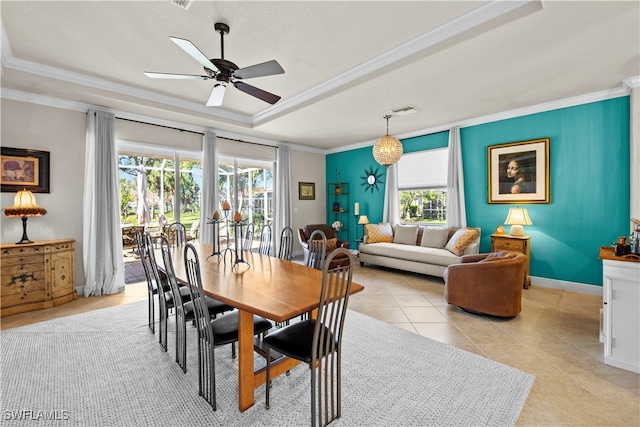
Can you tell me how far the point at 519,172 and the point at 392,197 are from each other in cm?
237

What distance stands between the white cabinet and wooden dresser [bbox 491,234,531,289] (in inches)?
79.7

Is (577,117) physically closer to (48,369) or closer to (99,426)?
(99,426)

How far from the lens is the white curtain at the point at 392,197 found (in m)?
6.26

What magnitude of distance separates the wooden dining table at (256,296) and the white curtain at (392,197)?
13.7 feet

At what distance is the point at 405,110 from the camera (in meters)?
4.46

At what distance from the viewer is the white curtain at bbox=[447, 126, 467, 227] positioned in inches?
203

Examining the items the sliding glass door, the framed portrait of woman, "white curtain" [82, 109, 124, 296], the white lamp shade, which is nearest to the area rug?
"white curtain" [82, 109, 124, 296]

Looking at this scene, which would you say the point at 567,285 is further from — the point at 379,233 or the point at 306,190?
the point at 306,190

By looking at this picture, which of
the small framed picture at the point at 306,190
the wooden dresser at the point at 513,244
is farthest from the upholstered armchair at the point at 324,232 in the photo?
the wooden dresser at the point at 513,244

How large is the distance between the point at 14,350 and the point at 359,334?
3.14 metres

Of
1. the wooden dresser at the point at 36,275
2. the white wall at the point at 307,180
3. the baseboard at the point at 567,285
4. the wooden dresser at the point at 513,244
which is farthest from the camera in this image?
the white wall at the point at 307,180

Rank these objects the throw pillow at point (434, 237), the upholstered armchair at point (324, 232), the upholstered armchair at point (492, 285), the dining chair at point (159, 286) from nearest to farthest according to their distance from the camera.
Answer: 1. the dining chair at point (159, 286)
2. the upholstered armchair at point (492, 285)
3. the throw pillow at point (434, 237)
4. the upholstered armchair at point (324, 232)

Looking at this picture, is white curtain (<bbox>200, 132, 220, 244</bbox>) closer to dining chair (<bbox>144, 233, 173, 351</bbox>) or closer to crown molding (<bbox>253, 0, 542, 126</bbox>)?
crown molding (<bbox>253, 0, 542, 126</bbox>)

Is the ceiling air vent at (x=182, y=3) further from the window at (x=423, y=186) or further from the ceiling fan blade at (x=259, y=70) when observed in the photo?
the window at (x=423, y=186)
